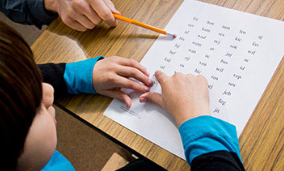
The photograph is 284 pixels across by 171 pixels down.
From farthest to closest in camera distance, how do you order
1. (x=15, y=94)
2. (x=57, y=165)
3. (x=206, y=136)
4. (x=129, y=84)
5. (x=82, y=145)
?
(x=82, y=145)
(x=57, y=165)
(x=129, y=84)
(x=206, y=136)
(x=15, y=94)

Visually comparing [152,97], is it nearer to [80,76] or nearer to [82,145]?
[80,76]

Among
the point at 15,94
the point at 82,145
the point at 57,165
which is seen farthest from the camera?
the point at 82,145

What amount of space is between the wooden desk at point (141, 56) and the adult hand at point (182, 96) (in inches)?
3.2

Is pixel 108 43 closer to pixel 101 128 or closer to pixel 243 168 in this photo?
pixel 101 128

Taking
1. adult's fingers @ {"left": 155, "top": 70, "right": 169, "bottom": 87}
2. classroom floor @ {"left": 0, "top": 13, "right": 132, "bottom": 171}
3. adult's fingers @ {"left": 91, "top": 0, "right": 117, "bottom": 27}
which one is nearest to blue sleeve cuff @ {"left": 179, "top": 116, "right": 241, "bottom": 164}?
adult's fingers @ {"left": 155, "top": 70, "right": 169, "bottom": 87}

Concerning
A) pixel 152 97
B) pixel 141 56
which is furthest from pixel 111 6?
pixel 152 97

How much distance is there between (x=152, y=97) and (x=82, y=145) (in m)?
0.84

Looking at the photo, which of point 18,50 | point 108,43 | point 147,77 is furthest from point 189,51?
point 18,50

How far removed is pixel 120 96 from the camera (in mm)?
527

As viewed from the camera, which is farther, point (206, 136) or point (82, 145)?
point (82, 145)

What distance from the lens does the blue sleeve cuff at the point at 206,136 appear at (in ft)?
1.35

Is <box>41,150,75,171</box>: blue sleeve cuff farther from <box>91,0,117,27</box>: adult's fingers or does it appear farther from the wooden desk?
<box>91,0,117,27</box>: adult's fingers

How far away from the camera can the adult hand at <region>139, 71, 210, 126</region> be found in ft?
1.47

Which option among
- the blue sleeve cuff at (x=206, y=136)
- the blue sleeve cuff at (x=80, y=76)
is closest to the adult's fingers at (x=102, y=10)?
the blue sleeve cuff at (x=80, y=76)
